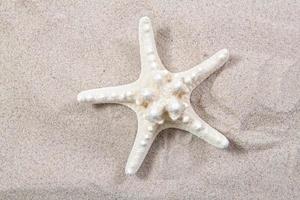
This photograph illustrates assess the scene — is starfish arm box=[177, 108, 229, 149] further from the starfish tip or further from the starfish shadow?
the starfish tip

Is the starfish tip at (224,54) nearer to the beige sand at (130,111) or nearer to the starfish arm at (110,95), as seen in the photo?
the beige sand at (130,111)

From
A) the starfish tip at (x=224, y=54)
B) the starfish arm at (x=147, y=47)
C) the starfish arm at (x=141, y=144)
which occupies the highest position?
the starfish arm at (x=147, y=47)

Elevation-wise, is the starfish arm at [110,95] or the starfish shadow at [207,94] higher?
the starfish arm at [110,95]

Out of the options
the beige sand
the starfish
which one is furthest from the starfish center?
the beige sand

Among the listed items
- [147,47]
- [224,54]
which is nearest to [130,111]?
[147,47]

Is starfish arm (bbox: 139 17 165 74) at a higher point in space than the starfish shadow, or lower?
higher

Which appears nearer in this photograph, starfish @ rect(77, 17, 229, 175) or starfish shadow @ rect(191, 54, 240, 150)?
starfish @ rect(77, 17, 229, 175)

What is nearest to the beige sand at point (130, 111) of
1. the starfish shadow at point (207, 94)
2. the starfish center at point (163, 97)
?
the starfish shadow at point (207, 94)
